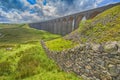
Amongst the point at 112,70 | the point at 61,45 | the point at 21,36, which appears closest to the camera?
the point at 112,70

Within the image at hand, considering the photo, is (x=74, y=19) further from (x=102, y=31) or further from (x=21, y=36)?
(x=102, y=31)

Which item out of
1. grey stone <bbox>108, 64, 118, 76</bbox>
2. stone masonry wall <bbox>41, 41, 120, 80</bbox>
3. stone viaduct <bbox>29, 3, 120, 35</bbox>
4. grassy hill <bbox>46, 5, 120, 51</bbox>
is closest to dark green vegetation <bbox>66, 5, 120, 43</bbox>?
grassy hill <bbox>46, 5, 120, 51</bbox>

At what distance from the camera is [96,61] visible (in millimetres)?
8031

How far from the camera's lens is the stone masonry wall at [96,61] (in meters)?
6.89

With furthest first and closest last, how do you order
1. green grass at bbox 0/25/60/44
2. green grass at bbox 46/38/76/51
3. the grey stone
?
1. green grass at bbox 0/25/60/44
2. green grass at bbox 46/38/76/51
3. the grey stone

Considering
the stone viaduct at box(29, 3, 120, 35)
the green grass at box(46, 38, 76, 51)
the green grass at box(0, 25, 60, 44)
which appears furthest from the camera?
the green grass at box(0, 25, 60, 44)

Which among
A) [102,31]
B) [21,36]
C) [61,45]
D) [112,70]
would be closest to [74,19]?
[21,36]

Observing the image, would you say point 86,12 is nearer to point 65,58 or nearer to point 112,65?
point 65,58

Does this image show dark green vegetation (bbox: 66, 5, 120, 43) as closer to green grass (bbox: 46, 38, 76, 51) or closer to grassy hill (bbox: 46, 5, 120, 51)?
grassy hill (bbox: 46, 5, 120, 51)

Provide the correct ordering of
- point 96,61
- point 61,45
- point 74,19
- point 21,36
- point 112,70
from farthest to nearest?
point 21,36 < point 74,19 < point 61,45 < point 96,61 < point 112,70

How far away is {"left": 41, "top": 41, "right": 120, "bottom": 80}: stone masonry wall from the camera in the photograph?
22.6ft

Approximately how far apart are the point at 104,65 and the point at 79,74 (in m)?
2.50

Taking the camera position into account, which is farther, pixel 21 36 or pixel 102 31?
pixel 21 36

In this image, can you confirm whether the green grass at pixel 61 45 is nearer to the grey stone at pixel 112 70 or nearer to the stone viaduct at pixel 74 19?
the grey stone at pixel 112 70
